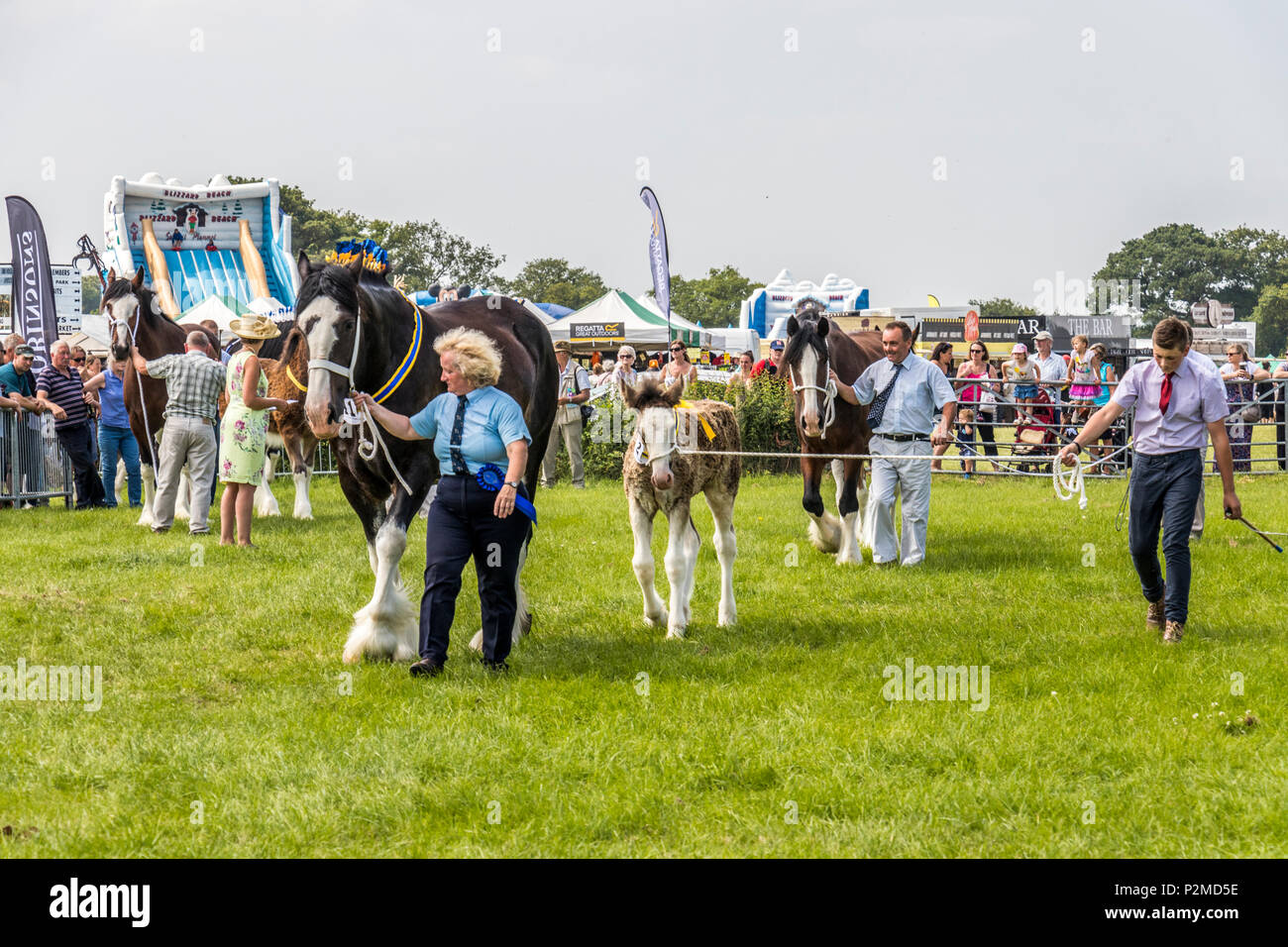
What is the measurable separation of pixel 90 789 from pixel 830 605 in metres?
5.40

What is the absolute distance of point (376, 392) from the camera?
7281 mm

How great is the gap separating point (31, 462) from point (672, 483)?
1204 centimetres

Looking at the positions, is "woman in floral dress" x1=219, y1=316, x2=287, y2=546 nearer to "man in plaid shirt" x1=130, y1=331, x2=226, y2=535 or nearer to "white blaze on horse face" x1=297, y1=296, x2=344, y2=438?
"man in plaid shirt" x1=130, y1=331, x2=226, y2=535

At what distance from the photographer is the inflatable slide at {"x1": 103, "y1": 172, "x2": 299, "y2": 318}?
3381 centimetres

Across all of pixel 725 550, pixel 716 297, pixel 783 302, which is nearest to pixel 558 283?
pixel 716 297

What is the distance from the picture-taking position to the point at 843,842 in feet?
14.8

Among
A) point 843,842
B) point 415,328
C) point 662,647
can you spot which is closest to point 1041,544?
point 662,647

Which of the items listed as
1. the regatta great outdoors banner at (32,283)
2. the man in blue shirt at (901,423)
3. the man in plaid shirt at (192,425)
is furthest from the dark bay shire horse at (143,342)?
→ the man in blue shirt at (901,423)

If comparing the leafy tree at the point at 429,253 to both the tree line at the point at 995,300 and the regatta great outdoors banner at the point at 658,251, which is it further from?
the regatta great outdoors banner at the point at 658,251

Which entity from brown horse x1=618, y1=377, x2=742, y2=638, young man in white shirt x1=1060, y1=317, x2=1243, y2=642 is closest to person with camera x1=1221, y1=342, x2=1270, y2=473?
young man in white shirt x1=1060, y1=317, x2=1243, y2=642

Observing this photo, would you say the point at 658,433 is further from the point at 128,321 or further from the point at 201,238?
the point at 201,238

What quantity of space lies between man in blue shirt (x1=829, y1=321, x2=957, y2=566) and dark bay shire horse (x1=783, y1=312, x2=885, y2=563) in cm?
20

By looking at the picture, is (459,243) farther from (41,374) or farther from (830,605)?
(830,605)

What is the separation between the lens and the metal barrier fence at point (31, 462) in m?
15.9
